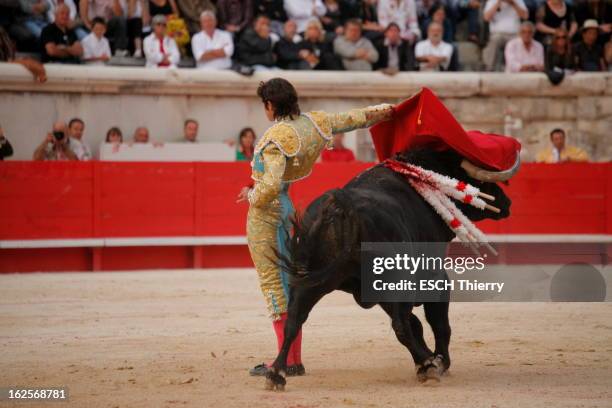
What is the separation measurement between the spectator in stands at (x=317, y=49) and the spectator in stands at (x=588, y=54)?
274cm

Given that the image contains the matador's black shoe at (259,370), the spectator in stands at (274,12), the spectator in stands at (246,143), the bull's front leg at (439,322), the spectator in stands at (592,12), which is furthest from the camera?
the spectator in stands at (592,12)

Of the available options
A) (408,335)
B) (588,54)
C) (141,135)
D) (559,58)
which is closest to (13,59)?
(141,135)

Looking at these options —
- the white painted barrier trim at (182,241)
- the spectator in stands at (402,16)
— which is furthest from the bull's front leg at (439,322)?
the spectator in stands at (402,16)

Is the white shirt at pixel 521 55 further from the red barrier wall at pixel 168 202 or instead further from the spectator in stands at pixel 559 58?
the red barrier wall at pixel 168 202

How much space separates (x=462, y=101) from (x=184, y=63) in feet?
9.98

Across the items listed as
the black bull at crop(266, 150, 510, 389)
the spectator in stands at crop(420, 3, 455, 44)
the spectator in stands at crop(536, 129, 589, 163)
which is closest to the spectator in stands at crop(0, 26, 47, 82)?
the spectator in stands at crop(420, 3, 455, 44)

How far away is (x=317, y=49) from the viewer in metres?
11.8

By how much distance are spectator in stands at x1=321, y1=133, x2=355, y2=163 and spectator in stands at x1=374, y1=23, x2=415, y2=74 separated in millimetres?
1404

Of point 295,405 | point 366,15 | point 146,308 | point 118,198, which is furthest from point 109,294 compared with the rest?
point 366,15

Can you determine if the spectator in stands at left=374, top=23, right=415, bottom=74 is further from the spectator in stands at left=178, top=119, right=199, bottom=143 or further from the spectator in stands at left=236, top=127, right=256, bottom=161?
the spectator in stands at left=178, top=119, right=199, bottom=143

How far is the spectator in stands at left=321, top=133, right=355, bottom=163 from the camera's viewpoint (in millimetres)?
10758

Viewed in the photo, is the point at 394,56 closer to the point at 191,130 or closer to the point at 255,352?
the point at 191,130

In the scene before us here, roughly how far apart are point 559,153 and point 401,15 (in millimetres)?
2351

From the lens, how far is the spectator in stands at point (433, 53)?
40.0ft
